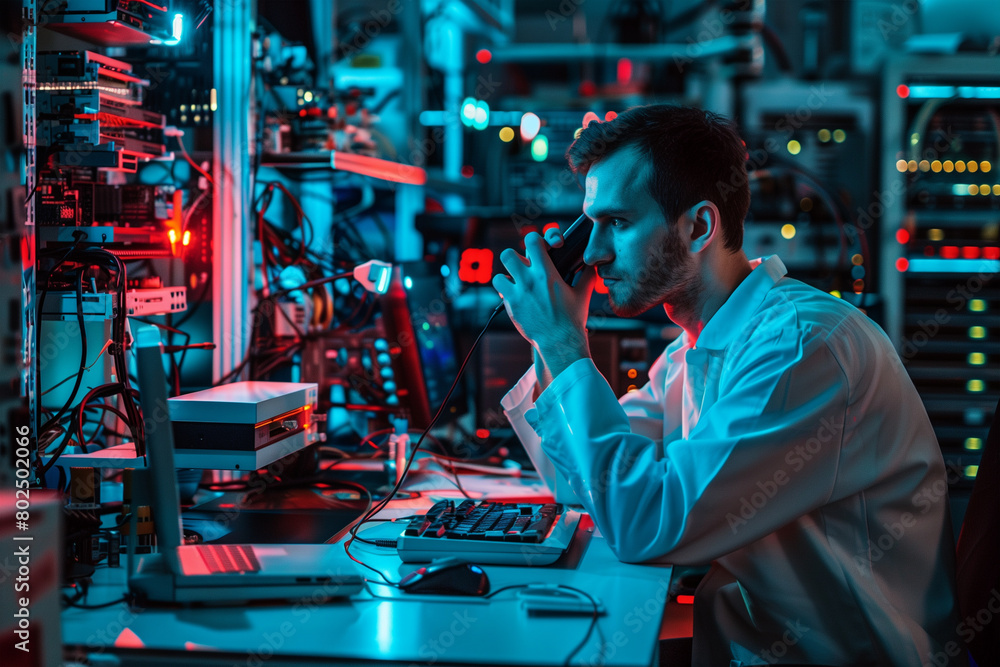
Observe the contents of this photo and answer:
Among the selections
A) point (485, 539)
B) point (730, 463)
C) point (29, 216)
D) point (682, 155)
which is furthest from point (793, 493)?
point (29, 216)

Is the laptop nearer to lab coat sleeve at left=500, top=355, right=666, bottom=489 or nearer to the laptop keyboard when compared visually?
the laptop keyboard

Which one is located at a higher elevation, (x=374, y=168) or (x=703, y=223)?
(x=374, y=168)

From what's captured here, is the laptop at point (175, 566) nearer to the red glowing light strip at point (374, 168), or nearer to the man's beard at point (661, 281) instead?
the man's beard at point (661, 281)

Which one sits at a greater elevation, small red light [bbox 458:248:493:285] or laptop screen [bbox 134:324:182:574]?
small red light [bbox 458:248:493:285]

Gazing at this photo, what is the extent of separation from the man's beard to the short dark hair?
50mm

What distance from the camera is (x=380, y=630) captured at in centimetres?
92

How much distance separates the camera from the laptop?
945mm

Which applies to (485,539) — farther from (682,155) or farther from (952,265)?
(952,265)

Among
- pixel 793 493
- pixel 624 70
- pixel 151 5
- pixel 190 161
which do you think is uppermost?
pixel 624 70

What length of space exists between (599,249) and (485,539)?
1.48 ft

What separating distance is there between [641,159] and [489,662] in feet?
2.43

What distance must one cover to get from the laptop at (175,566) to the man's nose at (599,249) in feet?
1.86

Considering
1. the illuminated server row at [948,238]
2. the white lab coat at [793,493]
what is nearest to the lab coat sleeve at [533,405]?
the white lab coat at [793,493]

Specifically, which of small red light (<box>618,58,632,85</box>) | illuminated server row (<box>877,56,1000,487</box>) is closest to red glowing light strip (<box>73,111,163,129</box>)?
illuminated server row (<box>877,56,1000,487</box>)
